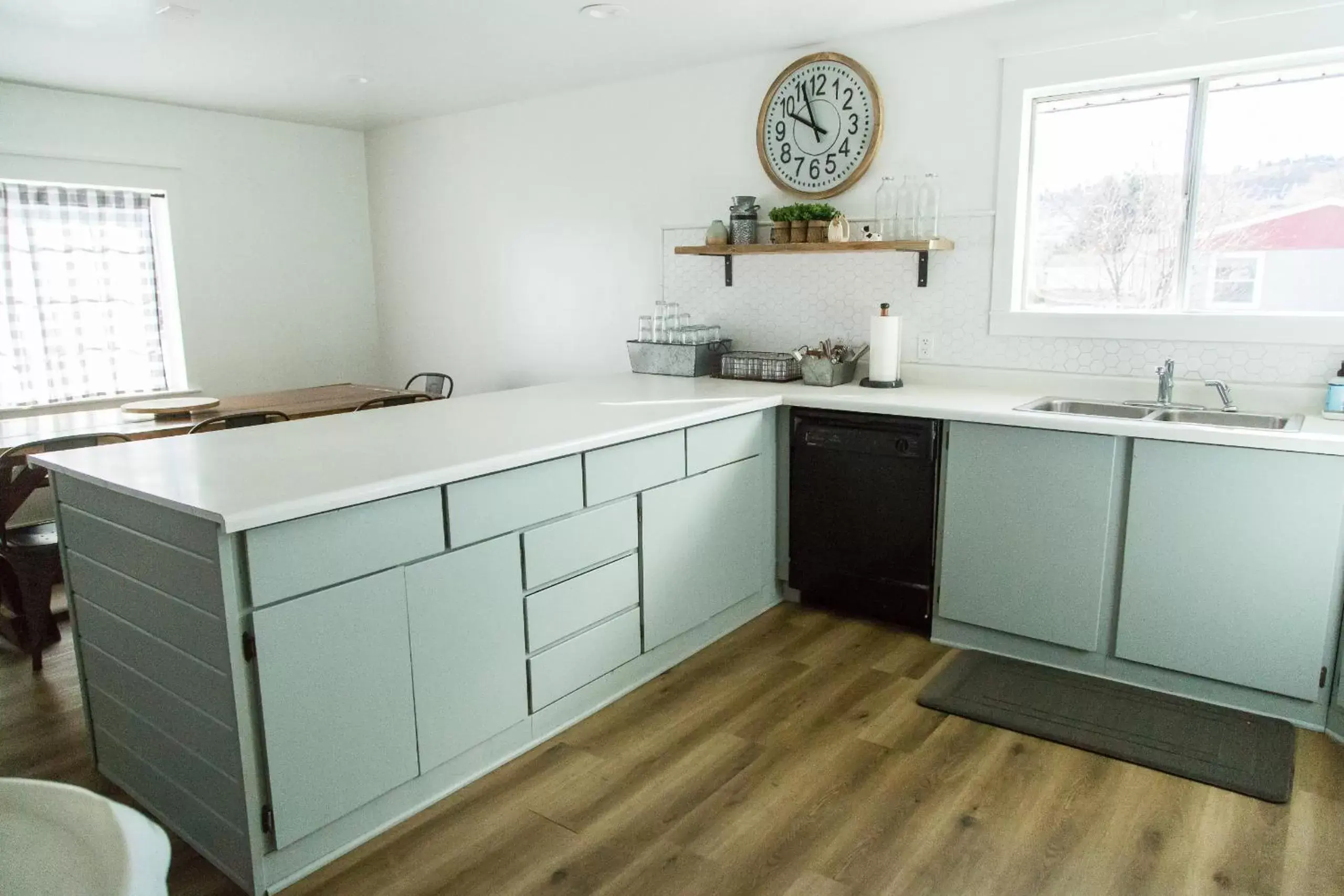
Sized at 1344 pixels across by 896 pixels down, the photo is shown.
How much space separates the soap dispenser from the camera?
277 cm

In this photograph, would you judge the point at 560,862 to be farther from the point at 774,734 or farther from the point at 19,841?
the point at 19,841

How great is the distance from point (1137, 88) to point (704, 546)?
2.27 meters

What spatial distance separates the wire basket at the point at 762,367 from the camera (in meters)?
3.81

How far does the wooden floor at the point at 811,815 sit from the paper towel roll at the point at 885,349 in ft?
4.22

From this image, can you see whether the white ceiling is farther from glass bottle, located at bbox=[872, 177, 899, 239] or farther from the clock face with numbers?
glass bottle, located at bbox=[872, 177, 899, 239]

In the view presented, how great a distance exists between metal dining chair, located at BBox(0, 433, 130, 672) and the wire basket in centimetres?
251

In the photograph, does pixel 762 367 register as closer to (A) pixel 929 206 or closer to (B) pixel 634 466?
(A) pixel 929 206

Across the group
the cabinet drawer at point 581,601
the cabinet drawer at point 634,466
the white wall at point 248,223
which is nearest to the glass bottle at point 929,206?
the cabinet drawer at point 634,466

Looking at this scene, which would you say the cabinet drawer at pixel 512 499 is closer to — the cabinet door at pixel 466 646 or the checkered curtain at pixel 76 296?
the cabinet door at pixel 466 646

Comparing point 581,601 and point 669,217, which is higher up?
point 669,217

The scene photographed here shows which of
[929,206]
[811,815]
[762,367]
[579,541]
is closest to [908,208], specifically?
[929,206]

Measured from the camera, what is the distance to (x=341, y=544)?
6.47 ft

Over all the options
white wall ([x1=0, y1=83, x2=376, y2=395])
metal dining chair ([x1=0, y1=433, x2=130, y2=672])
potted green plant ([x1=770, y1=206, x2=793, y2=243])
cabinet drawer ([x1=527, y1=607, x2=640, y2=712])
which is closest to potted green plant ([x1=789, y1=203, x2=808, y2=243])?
potted green plant ([x1=770, y1=206, x2=793, y2=243])

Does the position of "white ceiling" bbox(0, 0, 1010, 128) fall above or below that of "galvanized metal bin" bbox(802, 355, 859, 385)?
above
